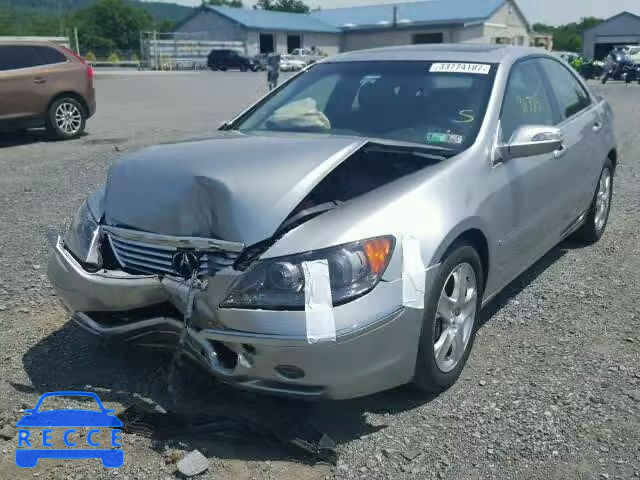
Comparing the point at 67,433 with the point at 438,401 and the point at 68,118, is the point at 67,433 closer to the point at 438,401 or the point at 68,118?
the point at 438,401

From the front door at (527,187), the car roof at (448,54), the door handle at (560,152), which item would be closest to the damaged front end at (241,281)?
the front door at (527,187)

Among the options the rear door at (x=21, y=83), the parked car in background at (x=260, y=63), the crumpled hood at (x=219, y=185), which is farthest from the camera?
the parked car in background at (x=260, y=63)

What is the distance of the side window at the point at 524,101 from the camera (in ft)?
13.4

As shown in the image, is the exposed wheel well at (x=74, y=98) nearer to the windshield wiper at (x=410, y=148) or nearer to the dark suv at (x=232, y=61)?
the windshield wiper at (x=410, y=148)

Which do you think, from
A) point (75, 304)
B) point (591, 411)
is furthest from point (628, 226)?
point (75, 304)

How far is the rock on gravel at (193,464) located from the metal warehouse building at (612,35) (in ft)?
232

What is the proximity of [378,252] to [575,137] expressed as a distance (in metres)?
2.69

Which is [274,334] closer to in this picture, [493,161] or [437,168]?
[437,168]

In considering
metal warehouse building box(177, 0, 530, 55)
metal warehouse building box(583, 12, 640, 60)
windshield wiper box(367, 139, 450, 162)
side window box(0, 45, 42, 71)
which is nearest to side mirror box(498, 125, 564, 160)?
windshield wiper box(367, 139, 450, 162)

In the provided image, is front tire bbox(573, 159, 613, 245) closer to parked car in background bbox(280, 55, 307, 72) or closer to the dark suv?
parked car in background bbox(280, 55, 307, 72)

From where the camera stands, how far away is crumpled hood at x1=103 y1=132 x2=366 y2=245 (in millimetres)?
2961

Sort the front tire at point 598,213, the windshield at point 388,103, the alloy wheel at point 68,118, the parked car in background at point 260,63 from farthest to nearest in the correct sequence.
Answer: the parked car in background at point 260,63 → the alloy wheel at point 68,118 → the front tire at point 598,213 → the windshield at point 388,103

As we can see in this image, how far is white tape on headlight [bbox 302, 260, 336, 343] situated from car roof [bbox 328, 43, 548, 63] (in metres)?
2.22

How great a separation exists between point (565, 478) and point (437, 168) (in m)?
1.54
